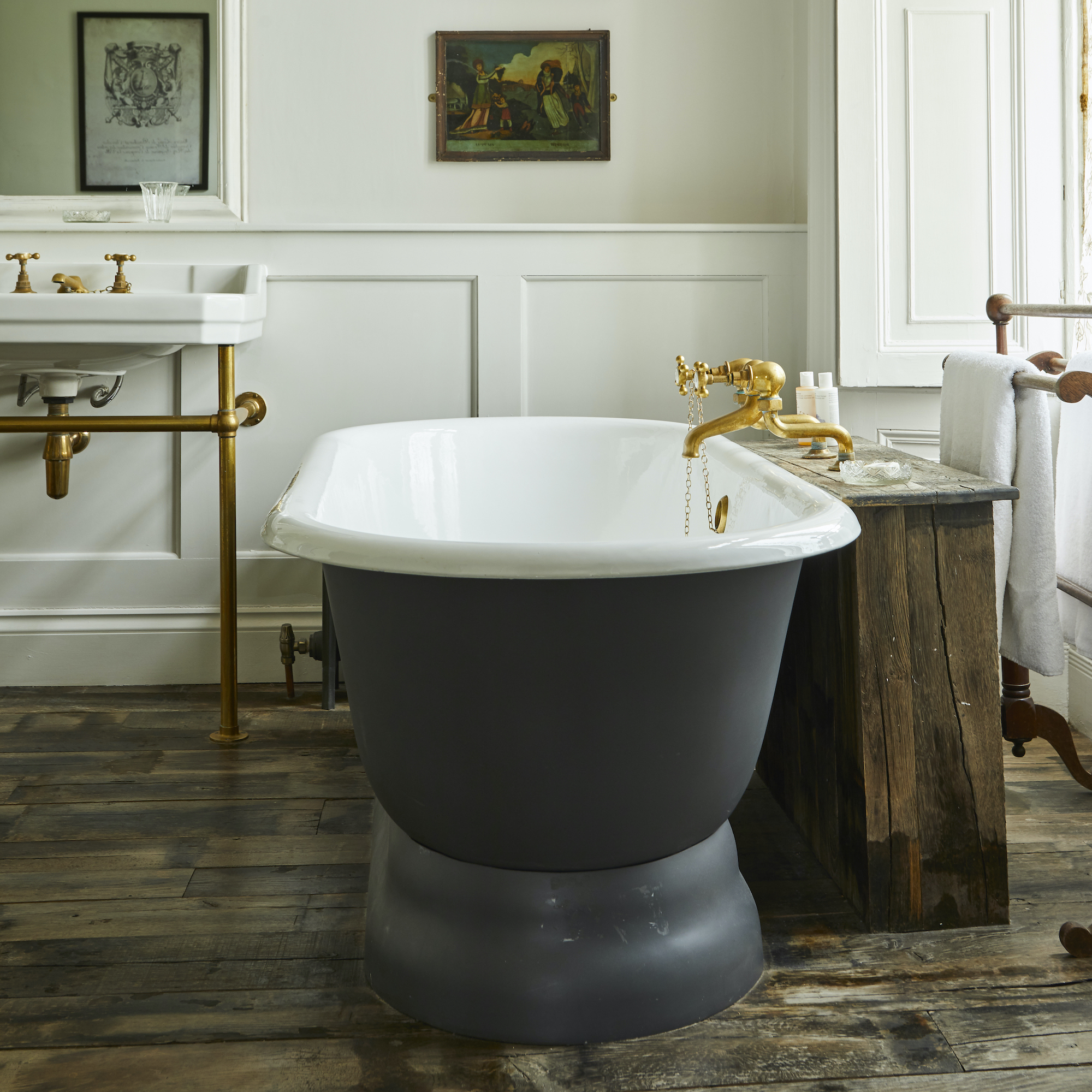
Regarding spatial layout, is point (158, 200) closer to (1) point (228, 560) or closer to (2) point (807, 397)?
(1) point (228, 560)

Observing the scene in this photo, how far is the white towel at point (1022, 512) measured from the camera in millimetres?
1662

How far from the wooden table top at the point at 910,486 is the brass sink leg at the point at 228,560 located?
3.65 ft

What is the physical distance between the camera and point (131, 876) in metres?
1.58

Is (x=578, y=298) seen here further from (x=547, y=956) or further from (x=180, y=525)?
(x=547, y=956)

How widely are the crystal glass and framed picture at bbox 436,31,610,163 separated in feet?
2.14

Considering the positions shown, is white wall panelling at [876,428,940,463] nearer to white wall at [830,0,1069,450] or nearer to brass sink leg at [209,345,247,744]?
white wall at [830,0,1069,450]

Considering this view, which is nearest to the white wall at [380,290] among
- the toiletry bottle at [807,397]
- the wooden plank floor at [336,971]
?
the toiletry bottle at [807,397]

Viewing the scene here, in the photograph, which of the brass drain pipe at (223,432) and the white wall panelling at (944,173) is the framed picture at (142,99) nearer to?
the brass drain pipe at (223,432)

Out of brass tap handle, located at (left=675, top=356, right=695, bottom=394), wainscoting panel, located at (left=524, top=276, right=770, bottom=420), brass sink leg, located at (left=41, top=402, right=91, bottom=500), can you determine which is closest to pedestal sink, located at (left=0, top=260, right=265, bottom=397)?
brass sink leg, located at (left=41, top=402, right=91, bottom=500)

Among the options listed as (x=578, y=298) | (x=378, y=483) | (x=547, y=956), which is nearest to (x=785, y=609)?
(x=547, y=956)

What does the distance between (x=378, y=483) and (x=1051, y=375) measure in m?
1.21

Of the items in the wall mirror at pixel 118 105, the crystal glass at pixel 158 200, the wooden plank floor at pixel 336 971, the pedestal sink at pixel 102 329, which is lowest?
the wooden plank floor at pixel 336 971

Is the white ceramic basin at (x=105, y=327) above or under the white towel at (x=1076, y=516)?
above

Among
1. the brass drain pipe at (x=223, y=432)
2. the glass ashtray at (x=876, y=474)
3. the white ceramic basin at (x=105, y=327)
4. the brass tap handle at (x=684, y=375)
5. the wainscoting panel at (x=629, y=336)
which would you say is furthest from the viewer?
the wainscoting panel at (x=629, y=336)
